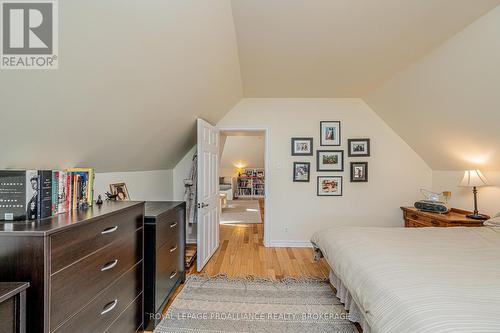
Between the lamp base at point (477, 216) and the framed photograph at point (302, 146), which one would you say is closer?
the lamp base at point (477, 216)

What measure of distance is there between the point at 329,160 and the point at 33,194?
143 inches

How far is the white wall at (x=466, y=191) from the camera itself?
2878 mm

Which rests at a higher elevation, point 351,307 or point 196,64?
point 196,64

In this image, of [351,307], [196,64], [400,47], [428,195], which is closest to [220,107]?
[196,64]

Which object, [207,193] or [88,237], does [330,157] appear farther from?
[88,237]

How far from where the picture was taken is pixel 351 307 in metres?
1.85

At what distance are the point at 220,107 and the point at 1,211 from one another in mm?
2616

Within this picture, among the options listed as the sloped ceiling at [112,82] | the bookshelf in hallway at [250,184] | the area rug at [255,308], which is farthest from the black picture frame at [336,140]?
the bookshelf in hallway at [250,184]

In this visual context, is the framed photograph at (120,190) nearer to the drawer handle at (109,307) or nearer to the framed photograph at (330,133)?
the drawer handle at (109,307)

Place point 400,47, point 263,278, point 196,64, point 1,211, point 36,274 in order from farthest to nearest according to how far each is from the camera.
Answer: point 263,278, point 400,47, point 196,64, point 1,211, point 36,274

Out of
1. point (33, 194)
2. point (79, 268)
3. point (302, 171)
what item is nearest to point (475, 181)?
point (302, 171)

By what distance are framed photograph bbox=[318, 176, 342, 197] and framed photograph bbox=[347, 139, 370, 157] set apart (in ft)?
1.58

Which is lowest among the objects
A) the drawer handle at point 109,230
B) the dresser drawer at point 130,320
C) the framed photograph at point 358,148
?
the dresser drawer at point 130,320

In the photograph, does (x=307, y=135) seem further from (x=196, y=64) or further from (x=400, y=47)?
(x=196, y=64)
